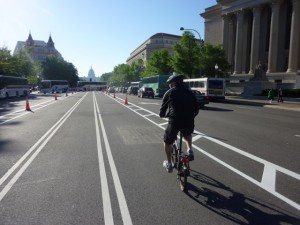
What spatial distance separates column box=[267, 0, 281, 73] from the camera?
55.1 metres

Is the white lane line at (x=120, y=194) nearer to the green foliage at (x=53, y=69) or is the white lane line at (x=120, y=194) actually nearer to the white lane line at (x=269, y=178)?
the white lane line at (x=269, y=178)

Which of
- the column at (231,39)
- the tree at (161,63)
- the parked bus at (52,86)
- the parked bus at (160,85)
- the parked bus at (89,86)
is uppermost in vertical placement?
the column at (231,39)

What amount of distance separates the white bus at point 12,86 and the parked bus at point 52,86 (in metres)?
24.7

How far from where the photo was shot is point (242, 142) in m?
10.3

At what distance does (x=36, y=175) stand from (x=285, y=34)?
6089 cm

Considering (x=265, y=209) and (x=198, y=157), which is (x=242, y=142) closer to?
(x=198, y=157)

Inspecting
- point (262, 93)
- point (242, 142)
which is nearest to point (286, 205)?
point (242, 142)

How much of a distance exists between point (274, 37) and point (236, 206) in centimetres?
5718

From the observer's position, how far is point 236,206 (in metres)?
4.84

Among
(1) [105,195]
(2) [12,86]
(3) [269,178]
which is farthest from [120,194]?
(2) [12,86]

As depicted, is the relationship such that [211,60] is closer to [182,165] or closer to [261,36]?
[261,36]

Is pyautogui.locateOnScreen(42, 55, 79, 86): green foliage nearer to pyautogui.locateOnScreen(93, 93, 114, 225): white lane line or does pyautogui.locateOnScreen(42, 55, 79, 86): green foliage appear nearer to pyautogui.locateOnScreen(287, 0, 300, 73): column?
pyautogui.locateOnScreen(287, 0, 300, 73): column

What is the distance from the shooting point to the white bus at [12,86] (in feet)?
A: 139

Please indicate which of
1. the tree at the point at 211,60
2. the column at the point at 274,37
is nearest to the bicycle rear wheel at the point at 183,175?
the tree at the point at 211,60
